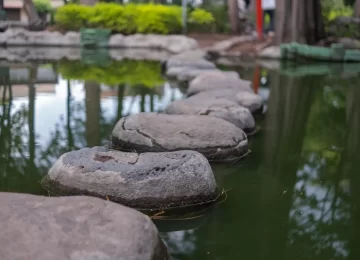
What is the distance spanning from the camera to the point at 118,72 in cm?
1053

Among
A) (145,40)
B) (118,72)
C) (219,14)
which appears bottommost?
(118,72)

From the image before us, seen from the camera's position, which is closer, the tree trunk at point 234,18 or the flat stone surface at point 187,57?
the flat stone surface at point 187,57

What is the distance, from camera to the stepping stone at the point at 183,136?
4.28 m

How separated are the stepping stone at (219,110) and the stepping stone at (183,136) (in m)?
0.57

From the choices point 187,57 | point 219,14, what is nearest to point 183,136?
point 187,57

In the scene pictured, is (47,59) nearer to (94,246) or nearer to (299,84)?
(299,84)

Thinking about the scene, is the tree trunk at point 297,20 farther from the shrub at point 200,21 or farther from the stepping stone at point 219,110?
the stepping stone at point 219,110

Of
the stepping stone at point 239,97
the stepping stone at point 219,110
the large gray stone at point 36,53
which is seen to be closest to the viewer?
the stepping stone at point 219,110

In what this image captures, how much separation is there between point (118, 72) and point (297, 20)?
5976 millimetres

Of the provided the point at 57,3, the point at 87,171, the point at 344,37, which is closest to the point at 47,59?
the point at 344,37

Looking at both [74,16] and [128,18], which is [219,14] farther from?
[74,16]

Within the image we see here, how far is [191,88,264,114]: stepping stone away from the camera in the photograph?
19.6 feet

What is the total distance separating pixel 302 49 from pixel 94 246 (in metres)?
11.9

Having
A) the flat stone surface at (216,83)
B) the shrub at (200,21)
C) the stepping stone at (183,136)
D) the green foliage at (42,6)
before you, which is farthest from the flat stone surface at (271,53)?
the green foliage at (42,6)
